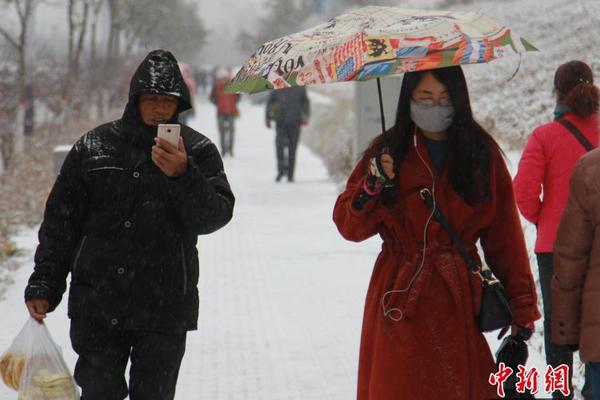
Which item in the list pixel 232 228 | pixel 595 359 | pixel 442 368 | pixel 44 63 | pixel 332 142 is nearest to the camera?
pixel 595 359

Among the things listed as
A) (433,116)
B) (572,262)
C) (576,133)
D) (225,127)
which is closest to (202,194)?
(433,116)

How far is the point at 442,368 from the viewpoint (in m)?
3.93

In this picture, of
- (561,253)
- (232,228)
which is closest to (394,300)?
(561,253)

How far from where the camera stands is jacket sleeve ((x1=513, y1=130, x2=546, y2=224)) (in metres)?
5.70

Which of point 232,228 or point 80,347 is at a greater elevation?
point 80,347

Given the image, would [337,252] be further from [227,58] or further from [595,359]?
[227,58]

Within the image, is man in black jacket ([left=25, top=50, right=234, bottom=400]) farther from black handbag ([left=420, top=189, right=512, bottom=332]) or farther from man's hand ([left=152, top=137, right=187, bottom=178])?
black handbag ([left=420, top=189, right=512, bottom=332])

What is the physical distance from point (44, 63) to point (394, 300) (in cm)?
2413

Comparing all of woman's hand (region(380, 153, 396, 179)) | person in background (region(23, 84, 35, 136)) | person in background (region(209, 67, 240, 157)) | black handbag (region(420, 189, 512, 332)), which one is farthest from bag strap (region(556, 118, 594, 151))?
person in background (region(23, 84, 35, 136))

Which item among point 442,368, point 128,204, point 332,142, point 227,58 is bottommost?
point 227,58

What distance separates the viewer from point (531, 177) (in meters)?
5.72

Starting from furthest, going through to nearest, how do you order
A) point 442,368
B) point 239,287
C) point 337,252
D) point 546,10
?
point 546,10 → point 337,252 → point 239,287 → point 442,368

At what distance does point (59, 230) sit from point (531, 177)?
2601mm

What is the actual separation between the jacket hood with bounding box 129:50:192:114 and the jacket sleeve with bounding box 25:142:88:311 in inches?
13.9
